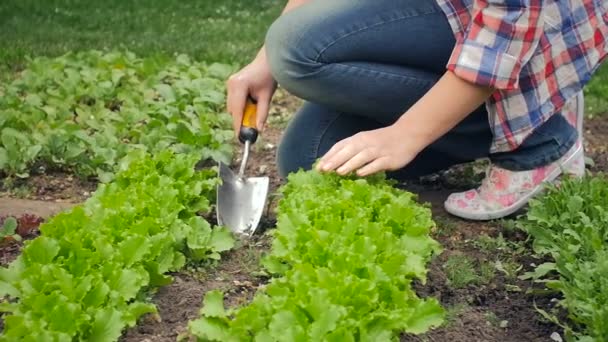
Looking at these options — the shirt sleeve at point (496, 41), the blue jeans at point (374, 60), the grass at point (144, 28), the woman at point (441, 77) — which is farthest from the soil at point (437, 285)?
the grass at point (144, 28)

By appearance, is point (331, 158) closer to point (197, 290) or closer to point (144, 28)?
point (197, 290)

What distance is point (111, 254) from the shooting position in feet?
9.20

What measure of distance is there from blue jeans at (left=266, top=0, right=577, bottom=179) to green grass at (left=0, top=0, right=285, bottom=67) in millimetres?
2707

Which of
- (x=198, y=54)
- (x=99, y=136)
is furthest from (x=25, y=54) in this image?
(x=99, y=136)

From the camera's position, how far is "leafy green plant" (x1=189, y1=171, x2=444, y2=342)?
240 centimetres

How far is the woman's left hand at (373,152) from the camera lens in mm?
3072

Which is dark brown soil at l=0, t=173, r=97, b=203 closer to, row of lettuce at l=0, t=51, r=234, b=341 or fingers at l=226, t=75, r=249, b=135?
row of lettuce at l=0, t=51, r=234, b=341

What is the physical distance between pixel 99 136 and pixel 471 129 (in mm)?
1730

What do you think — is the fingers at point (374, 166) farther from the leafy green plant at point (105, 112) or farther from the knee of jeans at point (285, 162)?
the leafy green plant at point (105, 112)

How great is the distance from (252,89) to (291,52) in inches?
9.8

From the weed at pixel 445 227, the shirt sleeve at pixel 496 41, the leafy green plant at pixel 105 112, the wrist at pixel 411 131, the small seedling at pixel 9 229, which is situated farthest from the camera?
the leafy green plant at pixel 105 112

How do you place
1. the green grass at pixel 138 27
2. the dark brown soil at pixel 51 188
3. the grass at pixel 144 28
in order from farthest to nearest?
the green grass at pixel 138 27, the grass at pixel 144 28, the dark brown soil at pixel 51 188

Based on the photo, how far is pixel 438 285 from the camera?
315 centimetres

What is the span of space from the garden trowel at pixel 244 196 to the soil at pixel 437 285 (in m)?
0.07
